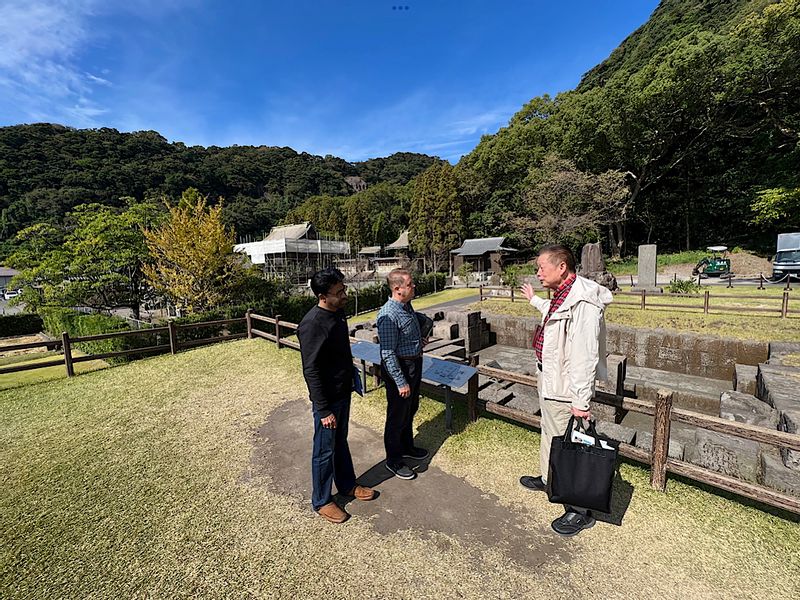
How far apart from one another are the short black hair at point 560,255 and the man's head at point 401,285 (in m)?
0.98

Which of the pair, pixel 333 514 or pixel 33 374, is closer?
pixel 333 514

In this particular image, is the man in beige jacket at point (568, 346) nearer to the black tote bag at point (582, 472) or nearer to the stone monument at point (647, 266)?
the black tote bag at point (582, 472)

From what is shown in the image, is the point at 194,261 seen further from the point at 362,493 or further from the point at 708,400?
the point at 708,400

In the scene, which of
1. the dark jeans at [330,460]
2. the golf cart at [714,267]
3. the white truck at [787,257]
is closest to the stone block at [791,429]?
the dark jeans at [330,460]

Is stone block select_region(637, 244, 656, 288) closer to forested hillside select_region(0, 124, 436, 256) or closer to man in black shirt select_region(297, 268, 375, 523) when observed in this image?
man in black shirt select_region(297, 268, 375, 523)

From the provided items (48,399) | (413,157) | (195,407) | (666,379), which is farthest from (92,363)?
(413,157)

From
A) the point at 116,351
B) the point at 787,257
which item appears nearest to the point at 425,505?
the point at 116,351

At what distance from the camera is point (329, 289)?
2312 mm

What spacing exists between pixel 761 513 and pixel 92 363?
42.1 ft

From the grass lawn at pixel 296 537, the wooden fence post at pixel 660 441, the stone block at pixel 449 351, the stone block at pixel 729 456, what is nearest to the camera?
the grass lawn at pixel 296 537

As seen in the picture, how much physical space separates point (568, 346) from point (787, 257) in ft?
73.6

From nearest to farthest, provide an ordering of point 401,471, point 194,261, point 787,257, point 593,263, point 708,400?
point 401,471 → point 708,400 → point 194,261 → point 593,263 → point 787,257

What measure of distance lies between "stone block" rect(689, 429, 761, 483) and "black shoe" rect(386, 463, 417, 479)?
305 centimetres

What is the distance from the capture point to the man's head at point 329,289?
230cm
